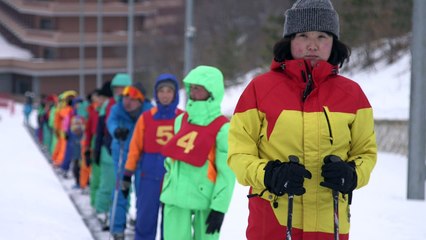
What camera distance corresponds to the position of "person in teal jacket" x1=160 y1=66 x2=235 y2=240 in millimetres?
5824

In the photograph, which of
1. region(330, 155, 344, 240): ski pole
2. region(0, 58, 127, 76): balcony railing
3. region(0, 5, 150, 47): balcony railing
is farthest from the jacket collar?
region(0, 58, 127, 76): balcony railing

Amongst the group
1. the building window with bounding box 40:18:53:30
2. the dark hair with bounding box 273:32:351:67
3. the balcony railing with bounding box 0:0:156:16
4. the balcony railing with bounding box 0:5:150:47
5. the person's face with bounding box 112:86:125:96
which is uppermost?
the balcony railing with bounding box 0:0:156:16

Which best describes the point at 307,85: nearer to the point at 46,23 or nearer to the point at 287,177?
the point at 287,177

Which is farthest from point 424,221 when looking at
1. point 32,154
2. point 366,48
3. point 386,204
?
point 366,48

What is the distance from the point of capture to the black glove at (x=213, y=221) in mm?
5773

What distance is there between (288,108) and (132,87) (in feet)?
17.6

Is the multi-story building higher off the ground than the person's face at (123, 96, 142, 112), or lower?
higher

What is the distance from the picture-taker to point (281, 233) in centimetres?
359

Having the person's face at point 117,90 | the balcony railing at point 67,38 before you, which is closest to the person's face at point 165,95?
the person's face at point 117,90

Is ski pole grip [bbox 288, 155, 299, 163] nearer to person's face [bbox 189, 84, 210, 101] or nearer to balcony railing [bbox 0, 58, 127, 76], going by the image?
person's face [bbox 189, 84, 210, 101]

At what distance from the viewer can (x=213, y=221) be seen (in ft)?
18.9

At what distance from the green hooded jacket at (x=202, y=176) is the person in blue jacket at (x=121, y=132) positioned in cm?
Result: 260

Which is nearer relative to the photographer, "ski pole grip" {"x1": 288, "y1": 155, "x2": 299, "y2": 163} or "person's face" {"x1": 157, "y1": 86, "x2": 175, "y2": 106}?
"ski pole grip" {"x1": 288, "y1": 155, "x2": 299, "y2": 163}

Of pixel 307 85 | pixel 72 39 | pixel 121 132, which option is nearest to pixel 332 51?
pixel 307 85
